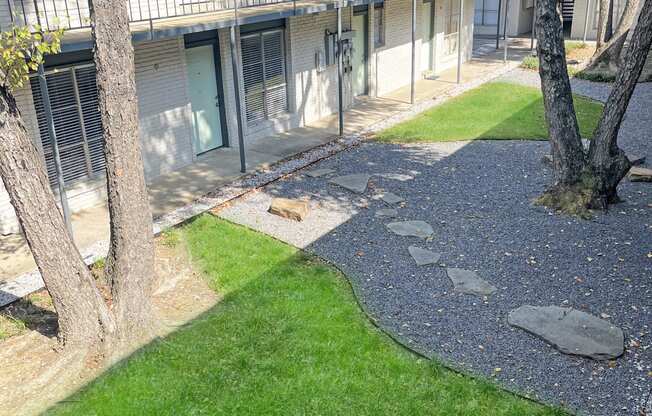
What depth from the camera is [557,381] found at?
5.98 m

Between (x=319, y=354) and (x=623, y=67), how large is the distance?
627 centimetres

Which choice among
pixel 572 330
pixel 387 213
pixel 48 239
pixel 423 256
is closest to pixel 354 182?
pixel 387 213

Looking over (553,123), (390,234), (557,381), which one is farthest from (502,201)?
(557,381)

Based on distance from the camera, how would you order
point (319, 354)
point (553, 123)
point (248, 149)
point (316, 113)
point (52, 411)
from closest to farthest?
point (52, 411) < point (319, 354) < point (553, 123) < point (248, 149) < point (316, 113)

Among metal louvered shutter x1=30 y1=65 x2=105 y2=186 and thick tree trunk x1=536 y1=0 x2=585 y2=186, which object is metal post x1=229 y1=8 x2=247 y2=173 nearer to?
metal louvered shutter x1=30 y1=65 x2=105 y2=186

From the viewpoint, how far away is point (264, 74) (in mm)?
13883

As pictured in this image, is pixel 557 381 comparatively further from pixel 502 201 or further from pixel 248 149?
pixel 248 149

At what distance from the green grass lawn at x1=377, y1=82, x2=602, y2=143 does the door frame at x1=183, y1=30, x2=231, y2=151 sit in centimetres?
337

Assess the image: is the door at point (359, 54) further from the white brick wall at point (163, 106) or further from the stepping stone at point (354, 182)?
the stepping stone at point (354, 182)

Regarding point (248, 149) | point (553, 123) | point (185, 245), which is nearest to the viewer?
point (185, 245)

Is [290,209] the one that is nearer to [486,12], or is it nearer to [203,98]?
[203,98]

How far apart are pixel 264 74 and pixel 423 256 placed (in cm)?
701

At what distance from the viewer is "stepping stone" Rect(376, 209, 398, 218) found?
9.79 meters

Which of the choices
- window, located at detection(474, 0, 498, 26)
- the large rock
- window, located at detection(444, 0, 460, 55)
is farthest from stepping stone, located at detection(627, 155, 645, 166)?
window, located at detection(474, 0, 498, 26)
